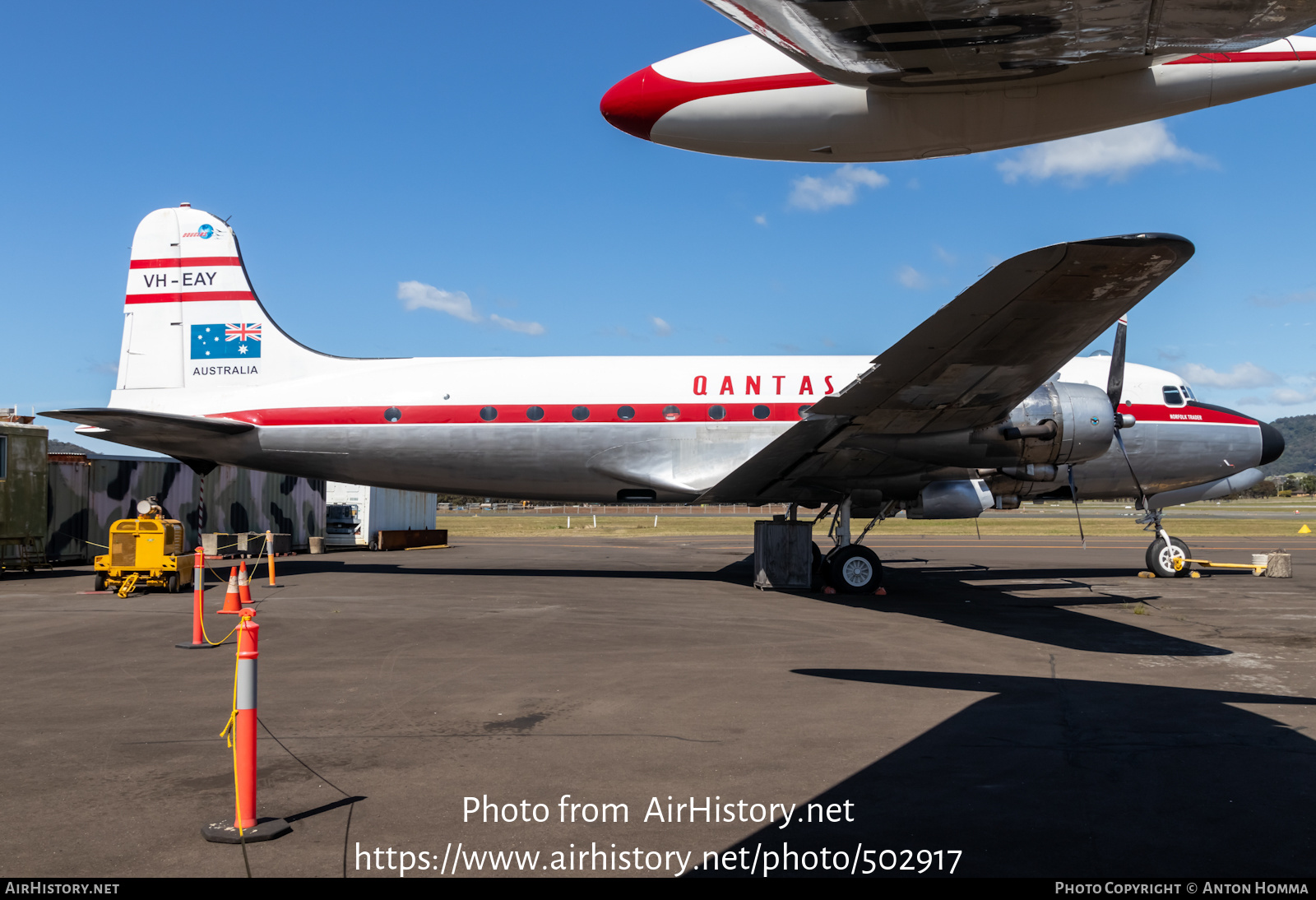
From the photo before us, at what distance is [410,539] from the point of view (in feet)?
103

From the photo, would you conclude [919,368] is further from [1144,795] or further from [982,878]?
[982,878]

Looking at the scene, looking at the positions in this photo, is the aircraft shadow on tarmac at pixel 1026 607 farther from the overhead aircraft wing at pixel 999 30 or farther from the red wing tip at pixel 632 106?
the red wing tip at pixel 632 106

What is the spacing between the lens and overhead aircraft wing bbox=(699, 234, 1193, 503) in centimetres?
876

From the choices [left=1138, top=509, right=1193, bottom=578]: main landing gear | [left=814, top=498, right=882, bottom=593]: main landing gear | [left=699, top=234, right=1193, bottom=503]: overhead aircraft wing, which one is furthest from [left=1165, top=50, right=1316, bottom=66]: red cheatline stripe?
[left=1138, top=509, right=1193, bottom=578]: main landing gear

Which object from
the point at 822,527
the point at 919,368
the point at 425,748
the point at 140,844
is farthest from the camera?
the point at 822,527

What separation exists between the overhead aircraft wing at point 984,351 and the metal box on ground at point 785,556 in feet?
4.12

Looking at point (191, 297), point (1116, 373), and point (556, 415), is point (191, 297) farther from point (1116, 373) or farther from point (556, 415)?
point (1116, 373)

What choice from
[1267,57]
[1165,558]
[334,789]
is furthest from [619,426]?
[1267,57]

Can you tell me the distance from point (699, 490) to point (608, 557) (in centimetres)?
936

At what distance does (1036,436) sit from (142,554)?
628 inches

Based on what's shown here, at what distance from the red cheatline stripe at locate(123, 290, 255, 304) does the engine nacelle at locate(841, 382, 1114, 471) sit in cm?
1372

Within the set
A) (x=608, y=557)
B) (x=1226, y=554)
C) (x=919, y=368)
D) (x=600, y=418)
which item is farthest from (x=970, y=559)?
(x=919, y=368)

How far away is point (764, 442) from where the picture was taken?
17.2 metres

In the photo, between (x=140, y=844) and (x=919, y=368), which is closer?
(x=140, y=844)
